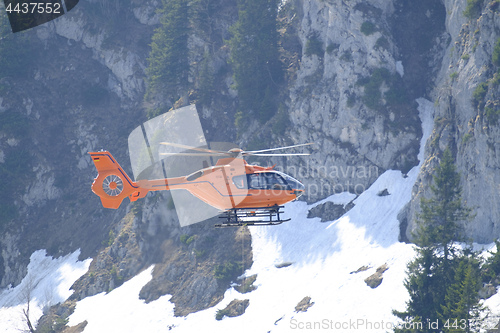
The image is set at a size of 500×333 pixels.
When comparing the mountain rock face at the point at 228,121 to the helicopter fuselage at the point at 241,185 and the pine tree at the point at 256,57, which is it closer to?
the pine tree at the point at 256,57

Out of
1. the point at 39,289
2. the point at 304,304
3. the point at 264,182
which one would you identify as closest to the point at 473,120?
the point at 304,304

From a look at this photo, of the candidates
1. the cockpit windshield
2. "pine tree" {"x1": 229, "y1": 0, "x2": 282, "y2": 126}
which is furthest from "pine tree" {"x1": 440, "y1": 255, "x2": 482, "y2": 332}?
"pine tree" {"x1": 229, "y1": 0, "x2": 282, "y2": 126}

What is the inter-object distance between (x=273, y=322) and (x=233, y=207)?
54.7 feet

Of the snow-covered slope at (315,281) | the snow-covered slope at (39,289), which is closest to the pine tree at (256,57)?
the snow-covered slope at (315,281)

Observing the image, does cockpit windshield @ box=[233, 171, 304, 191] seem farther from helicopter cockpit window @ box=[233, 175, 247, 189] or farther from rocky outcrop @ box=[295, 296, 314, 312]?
rocky outcrop @ box=[295, 296, 314, 312]

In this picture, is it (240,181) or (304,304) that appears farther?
(304,304)

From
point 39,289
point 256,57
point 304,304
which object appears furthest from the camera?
point 256,57

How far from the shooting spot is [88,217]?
58906 millimetres

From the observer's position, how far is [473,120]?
39156mm

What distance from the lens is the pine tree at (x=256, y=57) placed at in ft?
181

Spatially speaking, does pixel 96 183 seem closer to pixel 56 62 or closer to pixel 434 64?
pixel 434 64

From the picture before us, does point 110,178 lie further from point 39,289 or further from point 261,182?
point 39,289

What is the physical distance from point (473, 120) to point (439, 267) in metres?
11.6

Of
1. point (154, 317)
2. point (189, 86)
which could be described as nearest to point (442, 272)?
point (154, 317)
